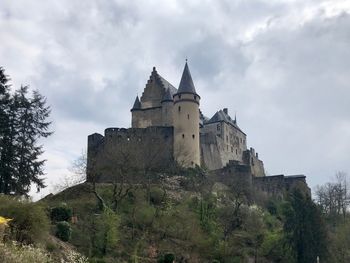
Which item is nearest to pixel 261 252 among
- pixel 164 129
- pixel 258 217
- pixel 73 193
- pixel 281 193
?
pixel 258 217

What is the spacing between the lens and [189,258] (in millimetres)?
34094

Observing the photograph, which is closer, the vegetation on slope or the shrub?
the vegetation on slope

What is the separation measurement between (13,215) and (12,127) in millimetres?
15317

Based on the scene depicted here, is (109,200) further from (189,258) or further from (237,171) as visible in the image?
(237,171)

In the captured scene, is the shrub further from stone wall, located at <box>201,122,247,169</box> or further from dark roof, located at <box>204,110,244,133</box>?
dark roof, located at <box>204,110,244,133</box>

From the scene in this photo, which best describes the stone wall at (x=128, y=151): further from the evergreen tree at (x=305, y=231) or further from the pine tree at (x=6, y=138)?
the evergreen tree at (x=305, y=231)

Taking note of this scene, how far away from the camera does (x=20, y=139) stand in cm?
3631

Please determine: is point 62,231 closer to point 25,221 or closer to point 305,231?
point 25,221

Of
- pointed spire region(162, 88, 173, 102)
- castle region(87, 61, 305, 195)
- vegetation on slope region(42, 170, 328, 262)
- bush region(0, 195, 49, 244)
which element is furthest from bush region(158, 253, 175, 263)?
pointed spire region(162, 88, 173, 102)

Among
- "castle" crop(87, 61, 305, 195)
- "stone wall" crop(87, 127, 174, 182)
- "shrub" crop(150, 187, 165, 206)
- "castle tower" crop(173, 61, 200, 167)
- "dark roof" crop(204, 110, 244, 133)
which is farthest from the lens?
"dark roof" crop(204, 110, 244, 133)

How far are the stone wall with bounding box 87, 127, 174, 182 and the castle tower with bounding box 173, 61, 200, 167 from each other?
849 millimetres

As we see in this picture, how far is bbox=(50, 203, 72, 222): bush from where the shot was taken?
32781 millimetres

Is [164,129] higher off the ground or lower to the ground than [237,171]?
higher

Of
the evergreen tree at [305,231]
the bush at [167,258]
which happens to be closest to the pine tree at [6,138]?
the bush at [167,258]
